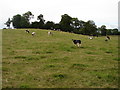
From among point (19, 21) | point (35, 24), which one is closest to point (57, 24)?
point (35, 24)

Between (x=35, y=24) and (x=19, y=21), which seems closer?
(x=35, y=24)

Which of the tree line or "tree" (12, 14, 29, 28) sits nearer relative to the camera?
the tree line

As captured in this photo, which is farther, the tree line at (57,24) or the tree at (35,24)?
the tree at (35,24)

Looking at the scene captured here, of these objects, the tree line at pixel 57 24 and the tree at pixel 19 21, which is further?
the tree at pixel 19 21

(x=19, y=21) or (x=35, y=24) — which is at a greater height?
(x=19, y=21)

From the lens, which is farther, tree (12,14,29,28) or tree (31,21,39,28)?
tree (12,14,29,28)

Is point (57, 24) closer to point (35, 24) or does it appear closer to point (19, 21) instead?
point (35, 24)

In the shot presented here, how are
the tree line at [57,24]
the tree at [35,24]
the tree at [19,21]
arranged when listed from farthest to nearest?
the tree at [19,21]
the tree at [35,24]
the tree line at [57,24]

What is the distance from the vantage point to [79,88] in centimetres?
885

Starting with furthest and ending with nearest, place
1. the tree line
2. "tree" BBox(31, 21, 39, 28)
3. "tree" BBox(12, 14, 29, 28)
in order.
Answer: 1. "tree" BBox(12, 14, 29, 28)
2. "tree" BBox(31, 21, 39, 28)
3. the tree line

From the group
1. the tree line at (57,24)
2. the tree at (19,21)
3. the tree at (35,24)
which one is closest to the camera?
the tree line at (57,24)

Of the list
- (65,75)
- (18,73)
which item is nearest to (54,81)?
(65,75)

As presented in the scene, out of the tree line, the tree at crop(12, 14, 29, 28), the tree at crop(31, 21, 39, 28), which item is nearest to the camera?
the tree line

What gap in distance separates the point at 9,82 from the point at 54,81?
8.46ft
